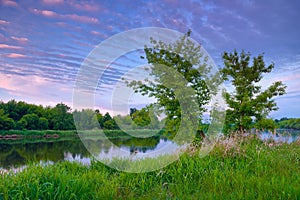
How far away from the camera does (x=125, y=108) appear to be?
8.94m

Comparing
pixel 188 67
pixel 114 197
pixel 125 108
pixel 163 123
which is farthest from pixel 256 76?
pixel 114 197

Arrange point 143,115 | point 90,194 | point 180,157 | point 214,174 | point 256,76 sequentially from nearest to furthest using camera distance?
point 90,194 < point 214,174 < point 180,157 < point 143,115 < point 256,76

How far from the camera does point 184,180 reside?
536 cm

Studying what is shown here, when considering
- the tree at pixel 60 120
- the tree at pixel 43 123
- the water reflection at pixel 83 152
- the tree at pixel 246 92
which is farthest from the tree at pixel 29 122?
the tree at pixel 246 92

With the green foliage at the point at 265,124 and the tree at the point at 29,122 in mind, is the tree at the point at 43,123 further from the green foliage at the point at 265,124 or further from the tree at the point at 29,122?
the green foliage at the point at 265,124

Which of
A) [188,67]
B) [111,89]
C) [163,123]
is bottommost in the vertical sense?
[163,123]

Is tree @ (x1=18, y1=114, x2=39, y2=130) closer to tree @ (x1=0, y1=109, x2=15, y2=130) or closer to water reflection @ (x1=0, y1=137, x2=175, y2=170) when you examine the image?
tree @ (x1=0, y1=109, x2=15, y2=130)

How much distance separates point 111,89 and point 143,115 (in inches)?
114

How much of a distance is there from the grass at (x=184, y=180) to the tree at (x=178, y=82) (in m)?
3.94

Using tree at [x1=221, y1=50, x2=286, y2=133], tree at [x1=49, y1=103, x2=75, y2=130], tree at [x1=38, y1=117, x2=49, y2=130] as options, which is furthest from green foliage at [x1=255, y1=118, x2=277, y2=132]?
tree at [x1=49, y1=103, x2=75, y2=130]

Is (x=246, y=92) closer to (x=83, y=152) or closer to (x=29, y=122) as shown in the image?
(x=83, y=152)

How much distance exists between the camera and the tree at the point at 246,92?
16000 mm

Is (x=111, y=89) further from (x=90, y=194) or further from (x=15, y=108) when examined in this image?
(x=15, y=108)

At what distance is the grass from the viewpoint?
4102 mm
